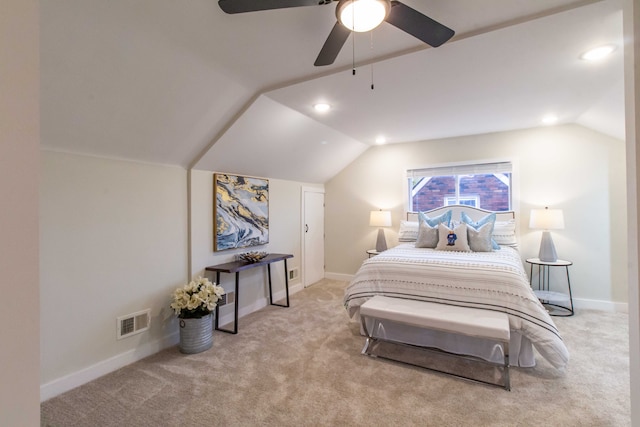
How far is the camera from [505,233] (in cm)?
390

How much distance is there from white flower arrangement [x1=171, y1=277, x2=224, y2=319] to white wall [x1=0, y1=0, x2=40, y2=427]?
221 centimetres

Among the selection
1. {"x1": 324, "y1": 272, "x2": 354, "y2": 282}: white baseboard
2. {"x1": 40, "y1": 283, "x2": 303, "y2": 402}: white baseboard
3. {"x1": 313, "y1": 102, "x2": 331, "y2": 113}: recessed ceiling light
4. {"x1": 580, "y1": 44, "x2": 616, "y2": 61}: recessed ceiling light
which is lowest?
{"x1": 40, "y1": 283, "x2": 303, "y2": 402}: white baseboard

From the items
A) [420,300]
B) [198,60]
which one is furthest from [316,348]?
[198,60]

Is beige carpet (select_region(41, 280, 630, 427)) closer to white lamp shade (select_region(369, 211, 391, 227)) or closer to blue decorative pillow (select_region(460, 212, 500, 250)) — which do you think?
blue decorative pillow (select_region(460, 212, 500, 250))

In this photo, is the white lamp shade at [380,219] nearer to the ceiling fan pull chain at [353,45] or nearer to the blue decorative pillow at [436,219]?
the blue decorative pillow at [436,219]

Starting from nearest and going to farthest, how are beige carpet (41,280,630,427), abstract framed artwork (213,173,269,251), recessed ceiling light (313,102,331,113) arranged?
beige carpet (41,280,630,427) → recessed ceiling light (313,102,331,113) → abstract framed artwork (213,173,269,251)

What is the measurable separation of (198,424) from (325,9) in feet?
8.35

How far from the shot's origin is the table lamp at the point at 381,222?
4.69 metres

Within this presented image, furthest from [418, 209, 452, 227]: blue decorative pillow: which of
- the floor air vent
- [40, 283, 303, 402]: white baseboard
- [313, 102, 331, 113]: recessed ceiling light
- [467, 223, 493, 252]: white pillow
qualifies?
the floor air vent

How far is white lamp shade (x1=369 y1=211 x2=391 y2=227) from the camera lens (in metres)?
4.70

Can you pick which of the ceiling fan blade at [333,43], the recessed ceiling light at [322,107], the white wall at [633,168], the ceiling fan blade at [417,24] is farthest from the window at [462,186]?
the ceiling fan blade at [333,43]

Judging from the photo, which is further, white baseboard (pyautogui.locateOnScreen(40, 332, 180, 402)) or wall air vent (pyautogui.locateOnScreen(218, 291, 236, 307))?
wall air vent (pyautogui.locateOnScreen(218, 291, 236, 307))

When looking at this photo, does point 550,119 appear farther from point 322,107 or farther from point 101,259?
point 101,259

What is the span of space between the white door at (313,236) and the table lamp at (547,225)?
3.14 m
